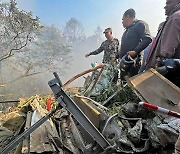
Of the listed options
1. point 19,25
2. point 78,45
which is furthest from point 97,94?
point 78,45

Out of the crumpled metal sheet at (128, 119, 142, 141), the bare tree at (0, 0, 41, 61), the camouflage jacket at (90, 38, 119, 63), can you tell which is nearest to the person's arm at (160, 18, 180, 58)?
the crumpled metal sheet at (128, 119, 142, 141)

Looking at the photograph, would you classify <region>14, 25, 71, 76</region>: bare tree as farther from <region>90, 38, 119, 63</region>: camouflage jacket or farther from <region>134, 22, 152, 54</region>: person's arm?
<region>134, 22, 152, 54</region>: person's arm

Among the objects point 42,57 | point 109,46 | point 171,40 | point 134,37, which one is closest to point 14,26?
point 109,46

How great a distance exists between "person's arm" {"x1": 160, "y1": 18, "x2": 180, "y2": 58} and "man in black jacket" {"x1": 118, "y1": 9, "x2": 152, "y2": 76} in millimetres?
1217

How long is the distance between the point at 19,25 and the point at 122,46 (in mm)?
11676

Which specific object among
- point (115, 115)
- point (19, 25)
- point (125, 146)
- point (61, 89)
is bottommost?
point (125, 146)

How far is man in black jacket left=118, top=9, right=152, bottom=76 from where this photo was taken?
4.99 m

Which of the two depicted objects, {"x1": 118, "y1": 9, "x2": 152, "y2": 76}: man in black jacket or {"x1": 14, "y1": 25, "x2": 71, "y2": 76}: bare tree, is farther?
{"x1": 14, "y1": 25, "x2": 71, "y2": 76}: bare tree

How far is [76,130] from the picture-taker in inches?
134

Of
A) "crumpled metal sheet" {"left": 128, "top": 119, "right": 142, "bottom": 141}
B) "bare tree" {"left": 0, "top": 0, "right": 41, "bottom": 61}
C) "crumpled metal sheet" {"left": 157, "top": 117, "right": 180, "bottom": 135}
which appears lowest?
"crumpled metal sheet" {"left": 128, "top": 119, "right": 142, "bottom": 141}

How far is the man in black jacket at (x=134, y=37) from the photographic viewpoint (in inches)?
197

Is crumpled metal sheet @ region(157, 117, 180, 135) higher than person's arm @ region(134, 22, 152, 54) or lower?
lower

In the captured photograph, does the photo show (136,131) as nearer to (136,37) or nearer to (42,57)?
(136,37)

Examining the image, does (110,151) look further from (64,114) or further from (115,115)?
(64,114)
